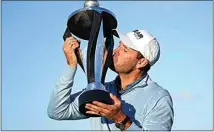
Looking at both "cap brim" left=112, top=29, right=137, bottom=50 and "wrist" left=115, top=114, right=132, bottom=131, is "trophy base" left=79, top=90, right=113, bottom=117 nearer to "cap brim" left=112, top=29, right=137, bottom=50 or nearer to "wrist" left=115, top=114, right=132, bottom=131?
"wrist" left=115, top=114, right=132, bottom=131

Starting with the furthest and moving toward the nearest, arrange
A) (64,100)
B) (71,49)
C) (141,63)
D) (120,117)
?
(141,63) < (64,100) < (71,49) < (120,117)

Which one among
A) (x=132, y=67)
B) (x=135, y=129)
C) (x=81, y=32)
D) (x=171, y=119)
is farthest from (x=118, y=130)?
(x=81, y=32)

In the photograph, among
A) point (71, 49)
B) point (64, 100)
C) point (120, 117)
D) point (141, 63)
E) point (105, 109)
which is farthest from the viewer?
point (141, 63)

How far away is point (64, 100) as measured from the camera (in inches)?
161

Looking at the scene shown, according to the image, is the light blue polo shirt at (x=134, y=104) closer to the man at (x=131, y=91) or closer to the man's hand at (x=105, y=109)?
the man at (x=131, y=91)

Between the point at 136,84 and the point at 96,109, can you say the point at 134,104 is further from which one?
the point at 96,109

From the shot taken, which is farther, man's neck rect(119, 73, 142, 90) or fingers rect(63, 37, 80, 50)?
man's neck rect(119, 73, 142, 90)

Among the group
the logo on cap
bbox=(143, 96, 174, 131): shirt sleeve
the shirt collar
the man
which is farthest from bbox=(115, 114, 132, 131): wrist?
the logo on cap

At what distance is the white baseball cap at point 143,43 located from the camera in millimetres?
4246

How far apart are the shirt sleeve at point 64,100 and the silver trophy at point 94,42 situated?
0.58 ft

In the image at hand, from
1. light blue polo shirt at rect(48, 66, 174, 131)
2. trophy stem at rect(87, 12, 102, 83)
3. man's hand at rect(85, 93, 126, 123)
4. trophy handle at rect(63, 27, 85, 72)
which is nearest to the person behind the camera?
man's hand at rect(85, 93, 126, 123)

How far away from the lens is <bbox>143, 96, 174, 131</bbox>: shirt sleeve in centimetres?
369

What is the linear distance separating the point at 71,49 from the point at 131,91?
691 mm

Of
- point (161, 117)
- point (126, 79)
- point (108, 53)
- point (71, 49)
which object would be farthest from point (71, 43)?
point (161, 117)
